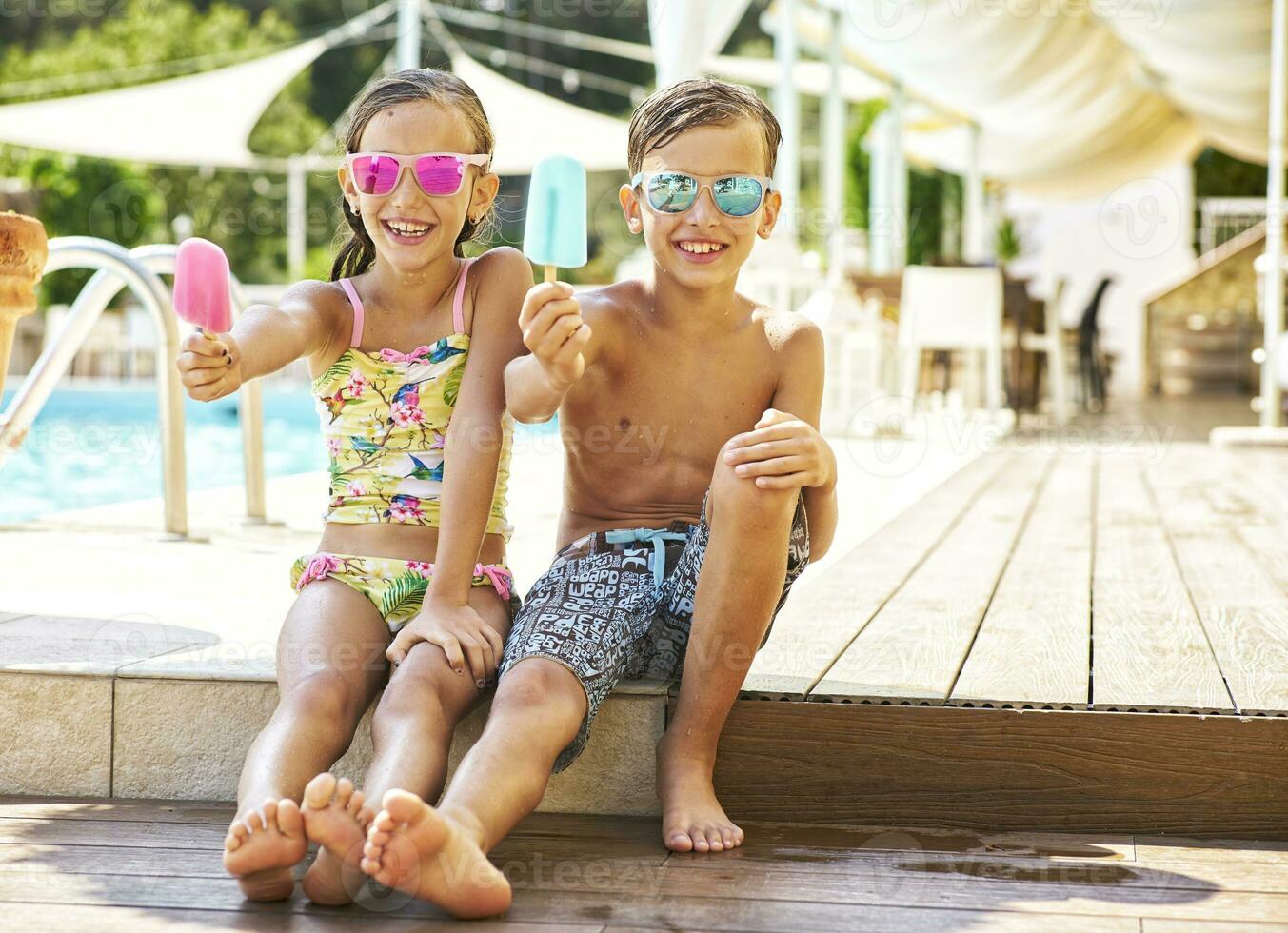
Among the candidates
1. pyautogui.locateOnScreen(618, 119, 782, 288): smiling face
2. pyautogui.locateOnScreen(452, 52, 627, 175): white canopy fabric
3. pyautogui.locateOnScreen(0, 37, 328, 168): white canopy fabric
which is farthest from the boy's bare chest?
pyautogui.locateOnScreen(452, 52, 627, 175): white canopy fabric

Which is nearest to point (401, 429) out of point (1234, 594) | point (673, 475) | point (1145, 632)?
point (673, 475)

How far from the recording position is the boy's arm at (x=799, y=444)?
1641 mm

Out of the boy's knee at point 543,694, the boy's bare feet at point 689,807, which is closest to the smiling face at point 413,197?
the boy's knee at point 543,694

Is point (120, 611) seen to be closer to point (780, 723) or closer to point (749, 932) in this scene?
point (780, 723)

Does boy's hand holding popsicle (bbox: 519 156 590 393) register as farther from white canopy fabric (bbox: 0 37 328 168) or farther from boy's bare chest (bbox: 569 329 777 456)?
white canopy fabric (bbox: 0 37 328 168)

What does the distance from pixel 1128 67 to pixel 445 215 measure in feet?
31.5

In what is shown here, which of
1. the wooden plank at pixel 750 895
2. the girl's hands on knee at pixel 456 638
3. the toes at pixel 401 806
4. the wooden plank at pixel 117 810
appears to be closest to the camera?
the toes at pixel 401 806

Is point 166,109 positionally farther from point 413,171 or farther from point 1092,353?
point 413,171

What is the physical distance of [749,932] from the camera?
139 cm

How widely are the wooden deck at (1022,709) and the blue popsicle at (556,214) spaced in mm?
617

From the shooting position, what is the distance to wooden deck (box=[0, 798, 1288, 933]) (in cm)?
142

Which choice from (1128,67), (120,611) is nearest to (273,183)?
(1128,67)

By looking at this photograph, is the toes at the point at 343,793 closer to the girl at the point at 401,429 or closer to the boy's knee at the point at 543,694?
the girl at the point at 401,429

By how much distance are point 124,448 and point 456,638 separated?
6.67 metres
